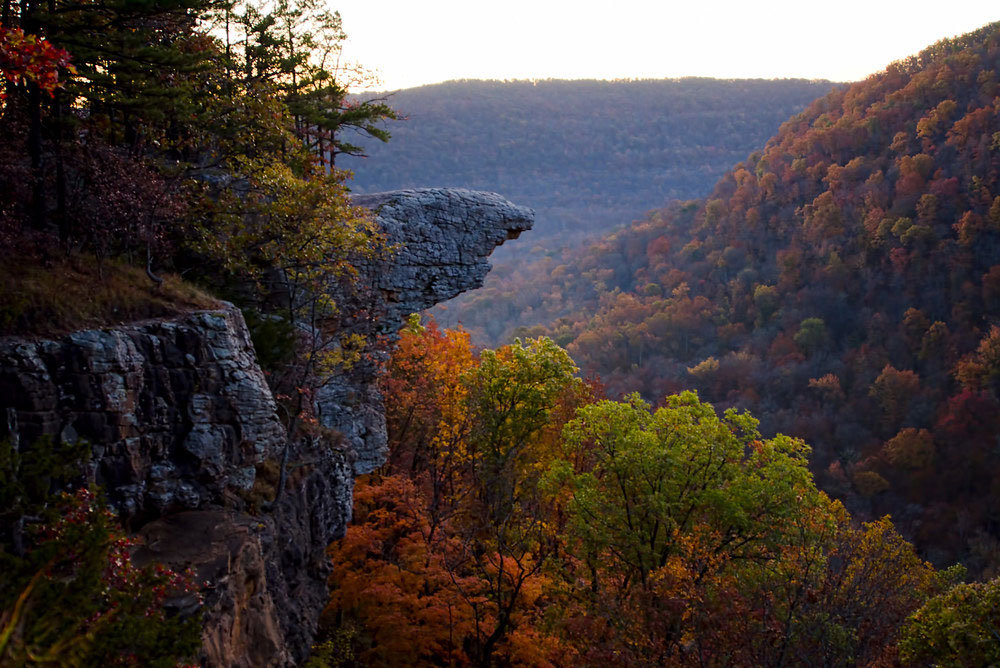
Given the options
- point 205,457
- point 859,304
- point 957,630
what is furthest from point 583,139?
point 205,457

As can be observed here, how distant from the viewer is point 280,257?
44.7 feet

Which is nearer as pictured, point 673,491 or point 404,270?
point 673,491

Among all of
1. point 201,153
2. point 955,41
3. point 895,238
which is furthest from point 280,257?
point 955,41

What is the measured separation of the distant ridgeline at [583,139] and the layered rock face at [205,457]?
83554 millimetres

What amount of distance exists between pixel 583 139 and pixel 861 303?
75.2 meters

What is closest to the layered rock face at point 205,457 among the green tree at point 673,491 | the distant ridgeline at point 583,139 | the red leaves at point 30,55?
the red leaves at point 30,55

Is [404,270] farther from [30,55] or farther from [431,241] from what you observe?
[30,55]

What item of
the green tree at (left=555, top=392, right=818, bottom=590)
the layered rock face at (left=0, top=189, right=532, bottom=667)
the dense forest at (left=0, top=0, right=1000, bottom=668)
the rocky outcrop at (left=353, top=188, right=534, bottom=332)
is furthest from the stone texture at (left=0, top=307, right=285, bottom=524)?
the green tree at (left=555, top=392, right=818, bottom=590)

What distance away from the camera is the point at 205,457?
988cm

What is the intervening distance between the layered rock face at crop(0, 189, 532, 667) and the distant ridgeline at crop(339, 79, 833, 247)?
83.6 meters

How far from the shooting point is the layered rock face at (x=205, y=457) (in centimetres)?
827

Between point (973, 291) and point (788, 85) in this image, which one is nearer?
point (973, 291)

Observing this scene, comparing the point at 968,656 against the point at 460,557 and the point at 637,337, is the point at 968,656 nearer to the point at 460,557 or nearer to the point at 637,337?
the point at 460,557

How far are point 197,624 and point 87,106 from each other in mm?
9464
